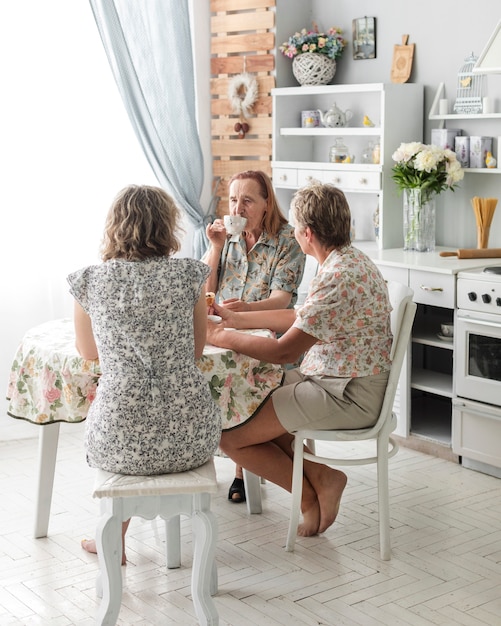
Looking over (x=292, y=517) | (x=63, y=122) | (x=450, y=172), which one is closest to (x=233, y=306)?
(x=292, y=517)

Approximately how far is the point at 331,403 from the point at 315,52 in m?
2.46

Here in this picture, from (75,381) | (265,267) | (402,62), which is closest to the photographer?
(75,381)

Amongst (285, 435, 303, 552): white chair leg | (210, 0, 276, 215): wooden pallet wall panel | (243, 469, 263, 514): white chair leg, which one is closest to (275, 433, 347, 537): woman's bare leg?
(285, 435, 303, 552): white chair leg

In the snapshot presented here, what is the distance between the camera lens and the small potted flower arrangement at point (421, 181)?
4137 millimetres

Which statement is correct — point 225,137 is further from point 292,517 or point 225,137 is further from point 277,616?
point 277,616

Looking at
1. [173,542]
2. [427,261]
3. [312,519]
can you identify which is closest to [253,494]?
[312,519]

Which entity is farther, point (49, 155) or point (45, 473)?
point (49, 155)

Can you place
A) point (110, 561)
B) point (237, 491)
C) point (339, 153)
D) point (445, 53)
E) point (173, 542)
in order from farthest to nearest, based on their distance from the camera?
1. point (339, 153)
2. point (445, 53)
3. point (237, 491)
4. point (173, 542)
5. point (110, 561)

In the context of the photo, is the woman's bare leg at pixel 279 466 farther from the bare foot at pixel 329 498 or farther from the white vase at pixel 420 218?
the white vase at pixel 420 218

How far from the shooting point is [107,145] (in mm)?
4684

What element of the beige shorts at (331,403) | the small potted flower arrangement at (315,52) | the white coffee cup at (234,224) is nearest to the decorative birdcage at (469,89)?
the small potted flower arrangement at (315,52)

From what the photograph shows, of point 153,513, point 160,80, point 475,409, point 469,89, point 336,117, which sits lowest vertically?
point 475,409

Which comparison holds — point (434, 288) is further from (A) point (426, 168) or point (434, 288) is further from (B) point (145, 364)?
(B) point (145, 364)

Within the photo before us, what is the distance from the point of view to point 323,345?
2.96 metres
